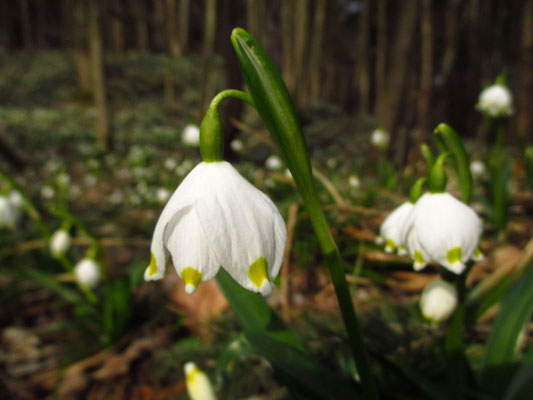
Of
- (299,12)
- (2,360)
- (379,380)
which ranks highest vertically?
(299,12)

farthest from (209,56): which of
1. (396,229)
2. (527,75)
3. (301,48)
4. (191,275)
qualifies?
(191,275)

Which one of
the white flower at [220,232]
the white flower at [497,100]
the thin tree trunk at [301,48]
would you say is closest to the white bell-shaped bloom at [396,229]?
the white flower at [220,232]

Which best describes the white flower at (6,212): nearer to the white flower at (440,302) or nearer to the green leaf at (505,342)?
the white flower at (440,302)

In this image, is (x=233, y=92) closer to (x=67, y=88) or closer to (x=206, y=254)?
(x=206, y=254)

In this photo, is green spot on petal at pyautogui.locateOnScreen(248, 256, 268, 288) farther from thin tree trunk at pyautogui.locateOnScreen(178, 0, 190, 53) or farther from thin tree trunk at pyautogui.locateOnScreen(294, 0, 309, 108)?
thin tree trunk at pyautogui.locateOnScreen(178, 0, 190, 53)

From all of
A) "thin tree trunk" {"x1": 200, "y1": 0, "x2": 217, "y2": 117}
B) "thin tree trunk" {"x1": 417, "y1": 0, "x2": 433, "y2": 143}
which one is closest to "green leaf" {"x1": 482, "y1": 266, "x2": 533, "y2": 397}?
"thin tree trunk" {"x1": 417, "y1": 0, "x2": 433, "y2": 143}

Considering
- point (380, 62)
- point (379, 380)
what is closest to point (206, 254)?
point (379, 380)
